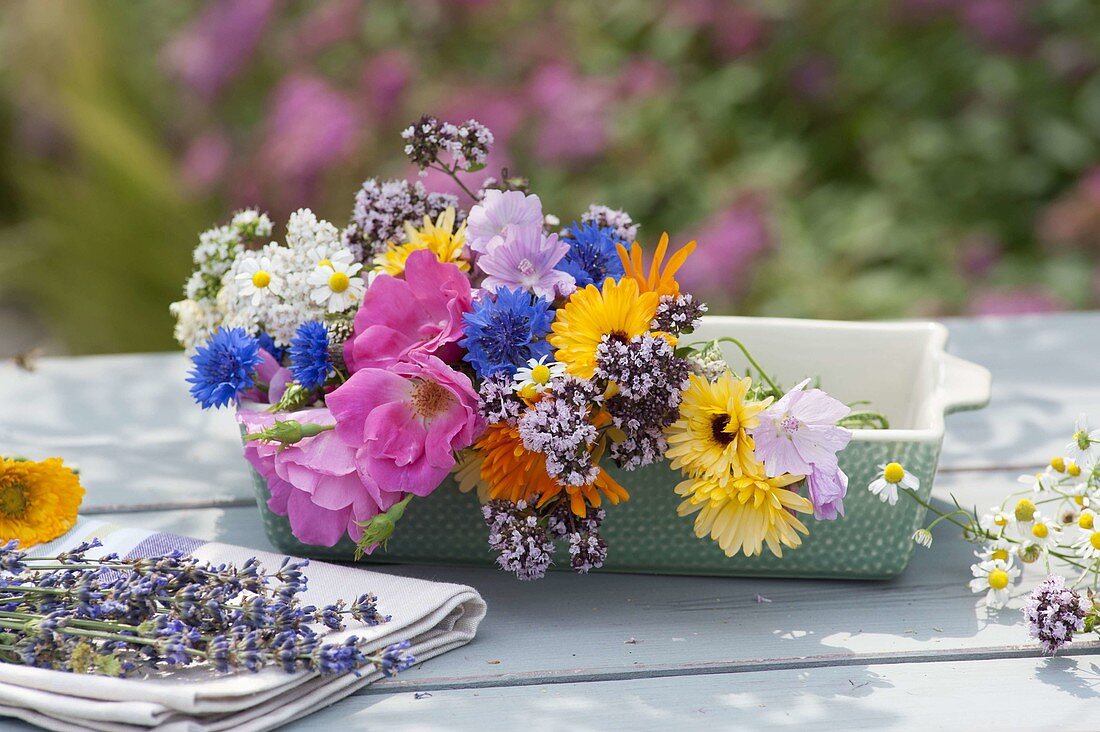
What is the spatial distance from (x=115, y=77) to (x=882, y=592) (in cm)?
235

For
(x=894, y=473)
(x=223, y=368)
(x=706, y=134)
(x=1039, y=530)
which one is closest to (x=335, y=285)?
(x=223, y=368)

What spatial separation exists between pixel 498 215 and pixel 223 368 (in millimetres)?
242

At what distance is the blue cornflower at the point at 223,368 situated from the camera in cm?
88

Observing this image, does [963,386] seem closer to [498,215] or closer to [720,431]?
[720,431]

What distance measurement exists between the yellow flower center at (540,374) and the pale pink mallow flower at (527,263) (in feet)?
0.25

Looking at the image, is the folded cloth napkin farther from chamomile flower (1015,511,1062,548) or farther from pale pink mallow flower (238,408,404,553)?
chamomile flower (1015,511,1062,548)

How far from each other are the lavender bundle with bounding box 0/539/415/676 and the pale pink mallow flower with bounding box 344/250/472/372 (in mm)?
178

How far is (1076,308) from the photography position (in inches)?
90.7

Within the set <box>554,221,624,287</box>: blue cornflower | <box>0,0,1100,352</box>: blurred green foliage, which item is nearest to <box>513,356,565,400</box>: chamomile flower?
<box>554,221,624,287</box>: blue cornflower

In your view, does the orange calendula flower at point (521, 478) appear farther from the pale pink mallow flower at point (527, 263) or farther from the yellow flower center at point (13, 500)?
the yellow flower center at point (13, 500)

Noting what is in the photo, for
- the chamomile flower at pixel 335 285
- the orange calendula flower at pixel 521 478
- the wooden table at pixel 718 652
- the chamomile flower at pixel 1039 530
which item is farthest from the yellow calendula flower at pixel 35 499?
the chamomile flower at pixel 1039 530

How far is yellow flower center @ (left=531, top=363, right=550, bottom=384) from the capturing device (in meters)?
0.79

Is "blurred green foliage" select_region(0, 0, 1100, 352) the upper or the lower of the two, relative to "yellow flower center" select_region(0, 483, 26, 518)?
upper

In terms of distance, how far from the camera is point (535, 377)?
79 cm
